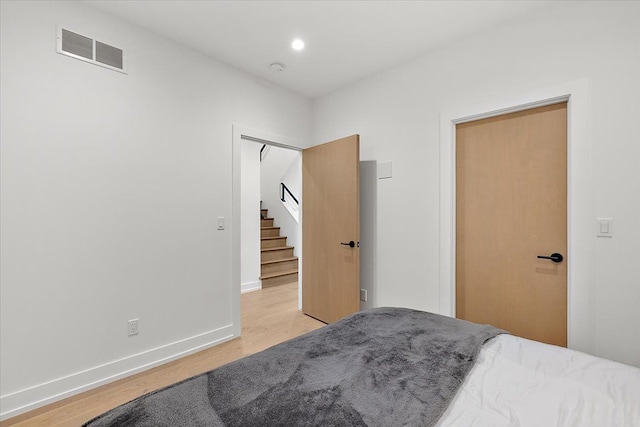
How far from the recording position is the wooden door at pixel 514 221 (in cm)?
205

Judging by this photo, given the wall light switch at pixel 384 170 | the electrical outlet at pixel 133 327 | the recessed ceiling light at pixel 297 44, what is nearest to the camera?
the electrical outlet at pixel 133 327

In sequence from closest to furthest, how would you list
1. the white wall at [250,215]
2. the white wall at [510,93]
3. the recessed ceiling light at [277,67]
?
the white wall at [510,93], the recessed ceiling light at [277,67], the white wall at [250,215]

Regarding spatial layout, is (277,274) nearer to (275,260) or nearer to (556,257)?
(275,260)

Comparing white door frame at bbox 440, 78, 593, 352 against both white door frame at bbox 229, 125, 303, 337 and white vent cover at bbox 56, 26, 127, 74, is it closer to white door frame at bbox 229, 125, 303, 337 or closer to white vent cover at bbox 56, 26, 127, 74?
white door frame at bbox 229, 125, 303, 337

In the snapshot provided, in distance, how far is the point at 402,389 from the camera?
0.98 m

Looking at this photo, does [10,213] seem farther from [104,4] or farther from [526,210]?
[526,210]

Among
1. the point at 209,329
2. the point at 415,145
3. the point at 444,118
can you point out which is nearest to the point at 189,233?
the point at 209,329

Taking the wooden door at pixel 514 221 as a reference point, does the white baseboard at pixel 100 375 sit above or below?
below

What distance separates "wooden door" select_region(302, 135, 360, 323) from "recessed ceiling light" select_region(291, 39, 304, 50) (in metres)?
0.94

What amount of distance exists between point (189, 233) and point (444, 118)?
2426 millimetres

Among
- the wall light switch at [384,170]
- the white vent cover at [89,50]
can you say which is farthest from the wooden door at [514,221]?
the white vent cover at [89,50]

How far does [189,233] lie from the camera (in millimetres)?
2568

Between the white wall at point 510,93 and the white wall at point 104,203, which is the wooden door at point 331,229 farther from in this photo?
the white wall at point 104,203

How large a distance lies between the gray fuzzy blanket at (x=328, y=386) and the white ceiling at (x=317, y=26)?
2.13 meters
